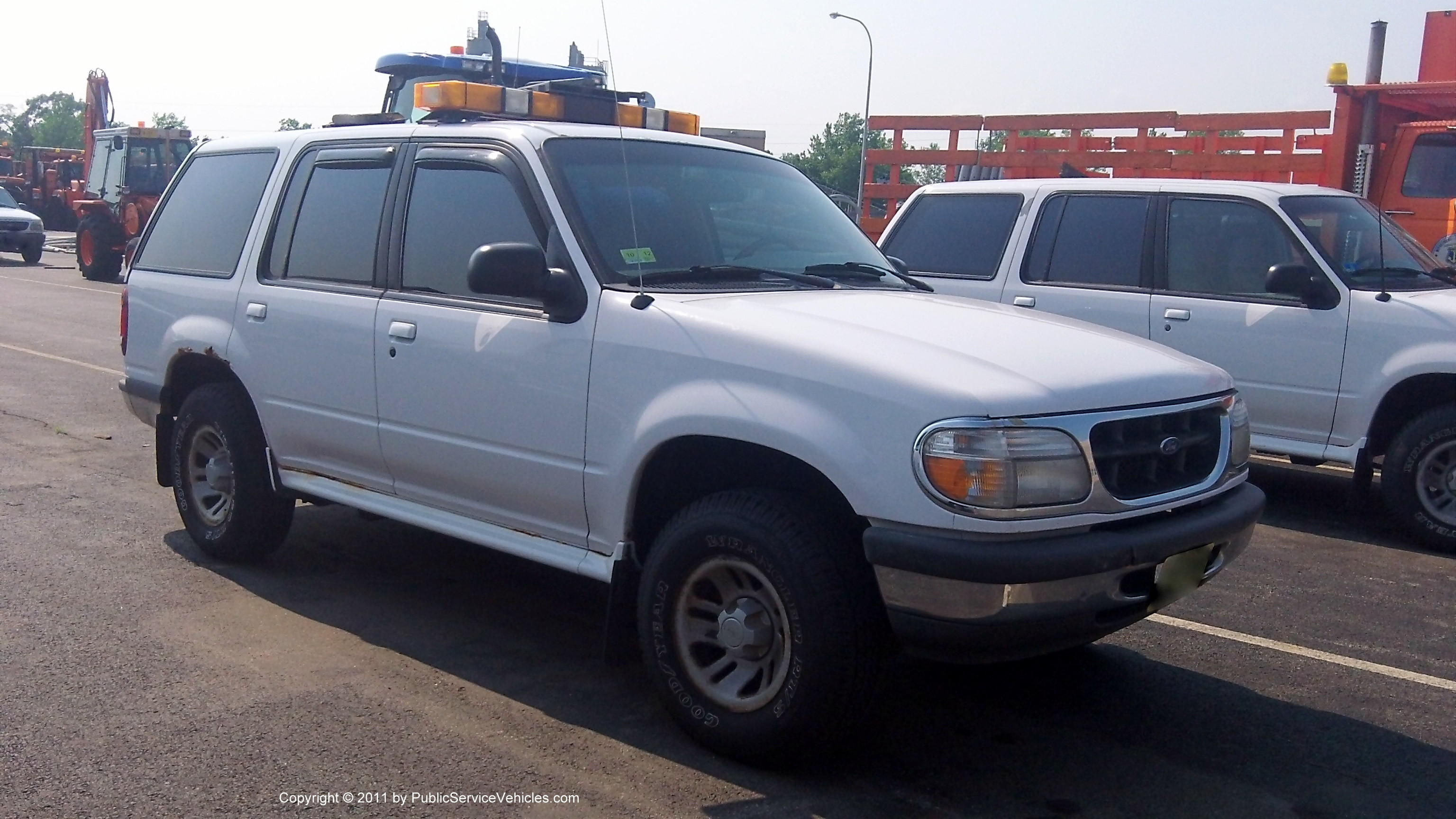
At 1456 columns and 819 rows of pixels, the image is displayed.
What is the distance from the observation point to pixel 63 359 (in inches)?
482

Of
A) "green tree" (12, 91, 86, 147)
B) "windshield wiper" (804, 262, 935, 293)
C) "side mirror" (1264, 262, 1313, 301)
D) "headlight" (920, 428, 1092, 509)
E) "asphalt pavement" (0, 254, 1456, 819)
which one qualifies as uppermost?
"green tree" (12, 91, 86, 147)

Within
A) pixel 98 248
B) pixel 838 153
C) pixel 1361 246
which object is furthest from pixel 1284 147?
pixel 838 153

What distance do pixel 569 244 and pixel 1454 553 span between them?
506 cm

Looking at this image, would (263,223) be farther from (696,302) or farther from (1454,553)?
(1454,553)

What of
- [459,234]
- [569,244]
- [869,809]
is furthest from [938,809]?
[459,234]

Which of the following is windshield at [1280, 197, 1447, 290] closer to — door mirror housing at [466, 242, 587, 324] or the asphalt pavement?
the asphalt pavement

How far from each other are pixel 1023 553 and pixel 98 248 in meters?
24.3

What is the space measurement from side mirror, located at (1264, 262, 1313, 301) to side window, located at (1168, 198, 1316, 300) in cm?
17

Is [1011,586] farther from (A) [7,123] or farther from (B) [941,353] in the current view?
(A) [7,123]

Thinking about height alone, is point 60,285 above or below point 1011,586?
below

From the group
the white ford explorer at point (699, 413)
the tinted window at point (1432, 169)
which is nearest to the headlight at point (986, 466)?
the white ford explorer at point (699, 413)

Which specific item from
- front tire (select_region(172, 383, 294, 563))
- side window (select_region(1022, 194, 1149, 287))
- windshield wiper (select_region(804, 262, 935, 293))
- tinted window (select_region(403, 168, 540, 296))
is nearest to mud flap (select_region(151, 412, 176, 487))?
front tire (select_region(172, 383, 294, 563))

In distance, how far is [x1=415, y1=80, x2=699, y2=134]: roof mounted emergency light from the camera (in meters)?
5.32

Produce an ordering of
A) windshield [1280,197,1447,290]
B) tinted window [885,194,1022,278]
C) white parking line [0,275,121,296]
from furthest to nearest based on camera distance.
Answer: white parking line [0,275,121,296] → tinted window [885,194,1022,278] → windshield [1280,197,1447,290]
